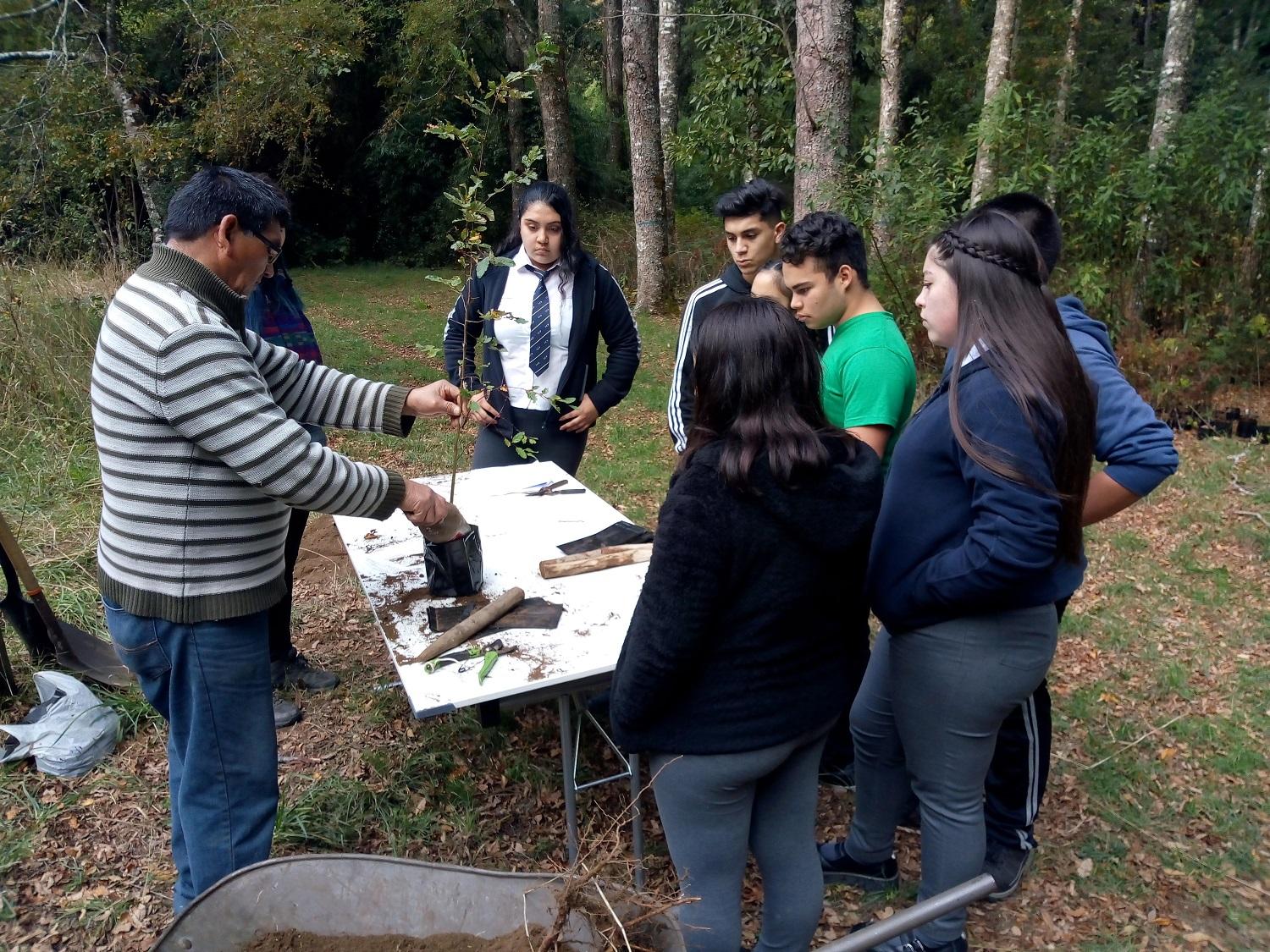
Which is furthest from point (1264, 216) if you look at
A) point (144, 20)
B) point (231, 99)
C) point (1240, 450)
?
point (144, 20)

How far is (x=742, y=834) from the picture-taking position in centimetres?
187

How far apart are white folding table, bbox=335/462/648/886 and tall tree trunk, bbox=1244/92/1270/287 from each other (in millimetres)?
6842

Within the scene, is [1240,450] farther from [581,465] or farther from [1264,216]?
[581,465]

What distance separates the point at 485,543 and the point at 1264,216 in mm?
7561

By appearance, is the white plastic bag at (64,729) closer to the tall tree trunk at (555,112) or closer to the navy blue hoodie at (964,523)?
the navy blue hoodie at (964,523)

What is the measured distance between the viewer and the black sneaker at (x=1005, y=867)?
101 inches

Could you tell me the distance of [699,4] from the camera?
12.0m

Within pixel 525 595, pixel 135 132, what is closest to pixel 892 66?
pixel 135 132

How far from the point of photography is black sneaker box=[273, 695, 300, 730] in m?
3.37

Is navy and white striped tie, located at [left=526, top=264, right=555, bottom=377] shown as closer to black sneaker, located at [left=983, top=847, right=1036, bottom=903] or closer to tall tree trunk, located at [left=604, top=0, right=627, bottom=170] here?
black sneaker, located at [left=983, top=847, right=1036, bottom=903]

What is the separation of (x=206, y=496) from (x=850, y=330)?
175cm

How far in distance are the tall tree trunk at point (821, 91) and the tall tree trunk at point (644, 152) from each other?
4567mm

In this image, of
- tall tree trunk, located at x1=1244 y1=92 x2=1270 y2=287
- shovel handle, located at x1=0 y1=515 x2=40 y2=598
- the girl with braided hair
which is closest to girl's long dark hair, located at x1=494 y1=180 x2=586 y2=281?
the girl with braided hair

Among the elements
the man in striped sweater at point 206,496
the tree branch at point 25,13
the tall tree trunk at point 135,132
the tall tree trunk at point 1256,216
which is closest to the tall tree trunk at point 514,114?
the tall tree trunk at point 135,132
